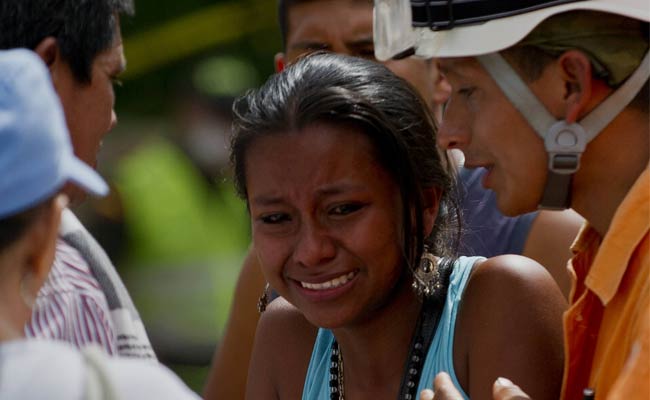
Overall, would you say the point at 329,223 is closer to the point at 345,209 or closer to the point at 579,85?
the point at 345,209

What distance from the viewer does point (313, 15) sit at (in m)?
4.16

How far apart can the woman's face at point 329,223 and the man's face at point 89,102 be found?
564mm

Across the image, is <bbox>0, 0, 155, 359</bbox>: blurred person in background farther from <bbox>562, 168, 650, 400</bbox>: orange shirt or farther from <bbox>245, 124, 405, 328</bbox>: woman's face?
<bbox>562, 168, 650, 400</bbox>: orange shirt

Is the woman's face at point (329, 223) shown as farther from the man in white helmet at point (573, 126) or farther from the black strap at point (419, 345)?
the man in white helmet at point (573, 126)

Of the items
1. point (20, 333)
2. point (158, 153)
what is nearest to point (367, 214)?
point (20, 333)

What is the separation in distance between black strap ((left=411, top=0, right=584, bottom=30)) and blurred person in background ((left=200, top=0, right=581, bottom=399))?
3.16 feet

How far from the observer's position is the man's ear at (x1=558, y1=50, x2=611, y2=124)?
2457 millimetres

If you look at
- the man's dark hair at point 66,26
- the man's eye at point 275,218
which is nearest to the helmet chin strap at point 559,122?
the man's eye at point 275,218

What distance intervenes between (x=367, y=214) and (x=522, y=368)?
46 cm

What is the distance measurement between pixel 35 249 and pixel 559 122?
1.03 metres

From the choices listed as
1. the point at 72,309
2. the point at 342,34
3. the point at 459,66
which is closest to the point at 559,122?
the point at 459,66

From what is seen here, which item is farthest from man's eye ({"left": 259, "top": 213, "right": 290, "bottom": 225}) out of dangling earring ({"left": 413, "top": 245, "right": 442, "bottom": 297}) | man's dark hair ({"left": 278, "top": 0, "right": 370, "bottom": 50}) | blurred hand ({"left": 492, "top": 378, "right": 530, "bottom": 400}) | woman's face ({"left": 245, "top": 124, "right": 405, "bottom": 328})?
man's dark hair ({"left": 278, "top": 0, "right": 370, "bottom": 50})

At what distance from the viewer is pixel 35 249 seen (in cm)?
201

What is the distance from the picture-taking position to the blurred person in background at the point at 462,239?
367 centimetres
